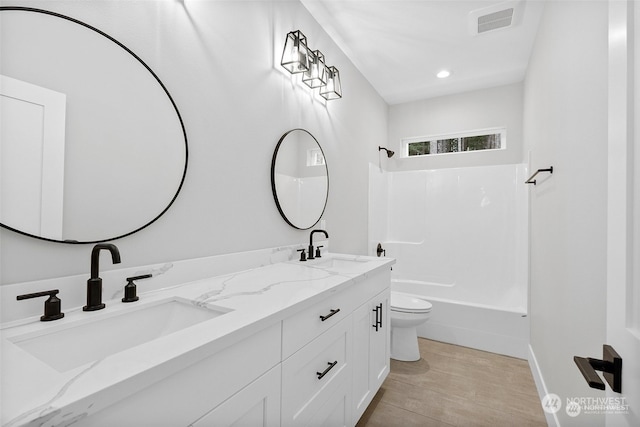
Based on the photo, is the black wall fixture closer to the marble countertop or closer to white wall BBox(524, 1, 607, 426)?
white wall BBox(524, 1, 607, 426)

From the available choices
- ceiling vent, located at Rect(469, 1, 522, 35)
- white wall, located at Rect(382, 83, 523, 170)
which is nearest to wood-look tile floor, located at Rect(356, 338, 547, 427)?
white wall, located at Rect(382, 83, 523, 170)

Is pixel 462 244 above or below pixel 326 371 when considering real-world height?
above

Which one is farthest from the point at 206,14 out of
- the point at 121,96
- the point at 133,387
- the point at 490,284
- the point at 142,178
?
the point at 490,284

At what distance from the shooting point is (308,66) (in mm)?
1974

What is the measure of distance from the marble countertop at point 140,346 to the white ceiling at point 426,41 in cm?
189

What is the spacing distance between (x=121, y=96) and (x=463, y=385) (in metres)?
2.66

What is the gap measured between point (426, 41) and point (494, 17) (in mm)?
503

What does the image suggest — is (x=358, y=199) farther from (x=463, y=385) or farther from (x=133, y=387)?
(x=133, y=387)

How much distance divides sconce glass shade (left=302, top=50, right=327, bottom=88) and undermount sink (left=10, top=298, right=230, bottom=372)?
1.62 m

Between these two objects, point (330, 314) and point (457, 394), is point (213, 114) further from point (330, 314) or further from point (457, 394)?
point (457, 394)

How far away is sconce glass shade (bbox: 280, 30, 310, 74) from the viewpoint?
187 cm

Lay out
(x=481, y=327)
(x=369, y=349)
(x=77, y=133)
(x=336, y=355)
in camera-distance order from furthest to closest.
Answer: (x=481, y=327) < (x=369, y=349) < (x=336, y=355) < (x=77, y=133)

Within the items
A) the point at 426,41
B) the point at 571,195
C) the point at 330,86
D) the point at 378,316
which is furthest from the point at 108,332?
the point at 426,41

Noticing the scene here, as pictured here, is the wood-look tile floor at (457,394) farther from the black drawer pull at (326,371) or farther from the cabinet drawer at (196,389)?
the cabinet drawer at (196,389)
